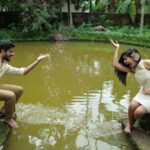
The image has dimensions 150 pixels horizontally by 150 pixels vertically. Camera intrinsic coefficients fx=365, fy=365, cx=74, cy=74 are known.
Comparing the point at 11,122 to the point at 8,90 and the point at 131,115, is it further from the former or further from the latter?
the point at 131,115

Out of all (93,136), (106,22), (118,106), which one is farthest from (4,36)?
(93,136)

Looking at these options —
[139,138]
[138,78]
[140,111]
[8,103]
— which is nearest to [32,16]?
[8,103]

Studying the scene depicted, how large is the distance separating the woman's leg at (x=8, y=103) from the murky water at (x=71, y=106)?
0.23m

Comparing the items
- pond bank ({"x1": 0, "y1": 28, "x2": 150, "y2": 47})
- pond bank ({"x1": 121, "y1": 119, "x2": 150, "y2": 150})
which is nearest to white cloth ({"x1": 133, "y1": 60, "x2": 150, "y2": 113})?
pond bank ({"x1": 121, "y1": 119, "x2": 150, "y2": 150})

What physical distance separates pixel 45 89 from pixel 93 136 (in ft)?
9.46

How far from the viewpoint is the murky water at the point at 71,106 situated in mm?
4988

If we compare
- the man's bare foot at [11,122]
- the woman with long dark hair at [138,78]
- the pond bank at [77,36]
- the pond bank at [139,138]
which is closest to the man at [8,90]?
the man's bare foot at [11,122]

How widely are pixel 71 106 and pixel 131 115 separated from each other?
1.89 m

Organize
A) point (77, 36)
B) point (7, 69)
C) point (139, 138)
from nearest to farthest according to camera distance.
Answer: point (139, 138), point (7, 69), point (77, 36)

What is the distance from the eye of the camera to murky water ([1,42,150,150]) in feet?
16.4

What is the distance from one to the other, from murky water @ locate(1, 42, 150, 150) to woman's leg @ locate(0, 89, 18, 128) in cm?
23

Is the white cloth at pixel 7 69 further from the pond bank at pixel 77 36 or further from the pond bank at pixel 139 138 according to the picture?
the pond bank at pixel 77 36

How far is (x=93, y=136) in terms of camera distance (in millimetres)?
5129

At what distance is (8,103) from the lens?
4875 millimetres
